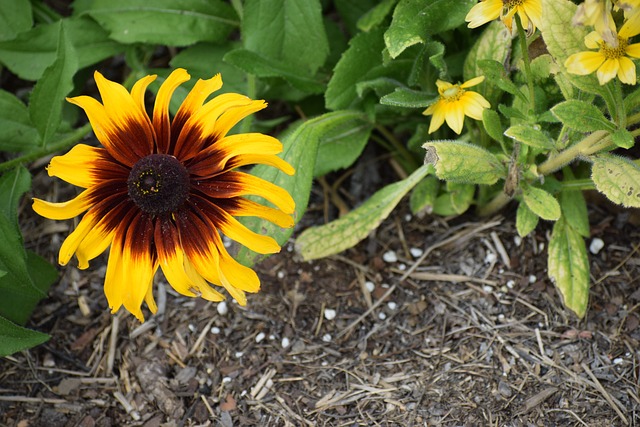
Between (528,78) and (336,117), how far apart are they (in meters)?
0.59

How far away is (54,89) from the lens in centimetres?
219

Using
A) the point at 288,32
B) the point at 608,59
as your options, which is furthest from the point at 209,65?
the point at 608,59

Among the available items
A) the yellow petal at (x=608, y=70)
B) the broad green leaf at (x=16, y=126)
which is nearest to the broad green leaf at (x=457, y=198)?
the yellow petal at (x=608, y=70)

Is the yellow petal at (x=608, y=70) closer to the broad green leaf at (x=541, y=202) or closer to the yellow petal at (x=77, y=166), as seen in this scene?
the broad green leaf at (x=541, y=202)

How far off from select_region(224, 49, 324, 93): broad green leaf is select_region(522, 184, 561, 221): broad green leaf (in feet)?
2.44

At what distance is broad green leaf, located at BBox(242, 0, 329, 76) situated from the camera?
2.35 m

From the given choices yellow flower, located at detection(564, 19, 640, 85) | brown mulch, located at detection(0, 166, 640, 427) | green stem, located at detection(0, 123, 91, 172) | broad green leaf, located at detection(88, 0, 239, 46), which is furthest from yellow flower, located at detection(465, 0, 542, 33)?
green stem, located at detection(0, 123, 91, 172)

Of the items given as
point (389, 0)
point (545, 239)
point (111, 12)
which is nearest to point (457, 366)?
point (545, 239)

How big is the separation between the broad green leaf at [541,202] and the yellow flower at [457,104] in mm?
239

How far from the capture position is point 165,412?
6.96 ft

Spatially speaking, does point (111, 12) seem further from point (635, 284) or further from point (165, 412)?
point (635, 284)

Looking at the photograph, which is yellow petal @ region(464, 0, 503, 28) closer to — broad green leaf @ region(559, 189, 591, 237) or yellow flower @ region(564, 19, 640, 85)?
yellow flower @ region(564, 19, 640, 85)

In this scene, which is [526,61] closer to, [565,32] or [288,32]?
[565,32]

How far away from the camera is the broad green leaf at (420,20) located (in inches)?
77.2
